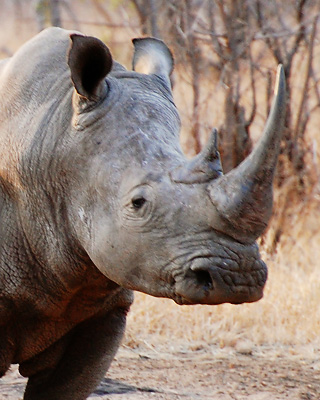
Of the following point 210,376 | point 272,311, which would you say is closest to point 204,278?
point 210,376

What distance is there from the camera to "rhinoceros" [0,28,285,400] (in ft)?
10.7

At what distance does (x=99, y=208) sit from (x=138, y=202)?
0.79 feet

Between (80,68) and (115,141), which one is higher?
(80,68)

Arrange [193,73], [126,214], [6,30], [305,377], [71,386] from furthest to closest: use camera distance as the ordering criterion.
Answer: [6,30] → [193,73] → [305,377] → [71,386] → [126,214]

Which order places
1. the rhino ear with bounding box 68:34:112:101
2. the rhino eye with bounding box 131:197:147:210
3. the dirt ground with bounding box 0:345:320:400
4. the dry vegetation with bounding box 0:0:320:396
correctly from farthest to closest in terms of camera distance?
the dry vegetation with bounding box 0:0:320:396 < the dirt ground with bounding box 0:345:320:400 < the rhino ear with bounding box 68:34:112:101 < the rhino eye with bounding box 131:197:147:210

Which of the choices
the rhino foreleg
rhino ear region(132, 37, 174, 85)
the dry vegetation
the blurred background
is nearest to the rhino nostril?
the rhino foreleg

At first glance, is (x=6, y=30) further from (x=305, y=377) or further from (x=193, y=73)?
(x=305, y=377)

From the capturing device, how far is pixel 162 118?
3758 mm

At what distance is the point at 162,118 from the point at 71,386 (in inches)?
55.9

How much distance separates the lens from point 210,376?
5836mm

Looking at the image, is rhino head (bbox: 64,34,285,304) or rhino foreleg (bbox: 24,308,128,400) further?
rhino foreleg (bbox: 24,308,128,400)

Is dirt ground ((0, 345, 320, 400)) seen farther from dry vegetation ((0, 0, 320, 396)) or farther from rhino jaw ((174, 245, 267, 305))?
rhino jaw ((174, 245, 267, 305))

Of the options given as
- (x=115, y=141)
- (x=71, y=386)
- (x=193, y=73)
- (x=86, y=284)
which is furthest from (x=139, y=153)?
(x=193, y=73)

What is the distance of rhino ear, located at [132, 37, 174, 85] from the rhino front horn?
1035 millimetres
